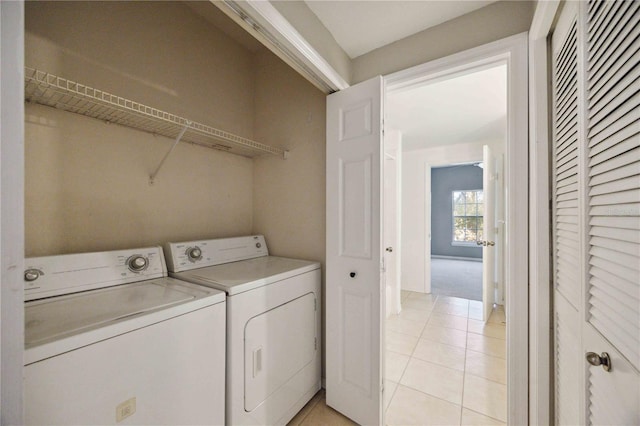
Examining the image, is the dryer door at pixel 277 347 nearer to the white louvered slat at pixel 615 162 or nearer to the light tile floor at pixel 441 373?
the light tile floor at pixel 441 373

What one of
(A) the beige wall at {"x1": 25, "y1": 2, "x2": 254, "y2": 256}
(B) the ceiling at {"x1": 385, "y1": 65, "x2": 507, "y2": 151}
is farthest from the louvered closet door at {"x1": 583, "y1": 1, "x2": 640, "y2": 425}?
(A) the beige wall at {"x1": 25, "y1": 2, "x2": 254, "y2": 256}

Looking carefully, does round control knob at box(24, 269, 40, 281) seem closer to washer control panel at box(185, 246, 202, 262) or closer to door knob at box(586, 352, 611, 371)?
washer control panel at box(185, 246, 202, 262)

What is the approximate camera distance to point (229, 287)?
1.19 meters

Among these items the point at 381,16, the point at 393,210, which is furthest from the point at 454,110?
the point at 381,16

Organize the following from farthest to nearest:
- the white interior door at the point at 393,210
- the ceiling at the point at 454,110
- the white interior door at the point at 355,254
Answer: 1. the white interior door at the point at 393,210
2. the ceiling at the point at 454,110
3. the white interior door at the point at 355,254

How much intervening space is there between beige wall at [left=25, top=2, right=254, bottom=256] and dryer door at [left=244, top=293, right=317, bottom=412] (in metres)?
0.91

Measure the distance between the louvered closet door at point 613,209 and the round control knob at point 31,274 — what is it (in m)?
1.95

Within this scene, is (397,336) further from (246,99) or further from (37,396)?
(246,99)

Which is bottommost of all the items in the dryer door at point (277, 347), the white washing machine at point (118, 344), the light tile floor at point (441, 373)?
the light tile floor at point (441, 373)

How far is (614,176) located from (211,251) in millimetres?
1896

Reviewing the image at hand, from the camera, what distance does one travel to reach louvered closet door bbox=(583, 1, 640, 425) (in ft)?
1.82

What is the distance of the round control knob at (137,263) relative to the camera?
4.29 ft

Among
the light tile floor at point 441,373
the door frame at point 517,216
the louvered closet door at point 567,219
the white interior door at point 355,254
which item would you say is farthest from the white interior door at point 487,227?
the white interior door at point 355,254

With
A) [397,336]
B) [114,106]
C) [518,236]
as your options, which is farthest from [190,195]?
[397,336]
